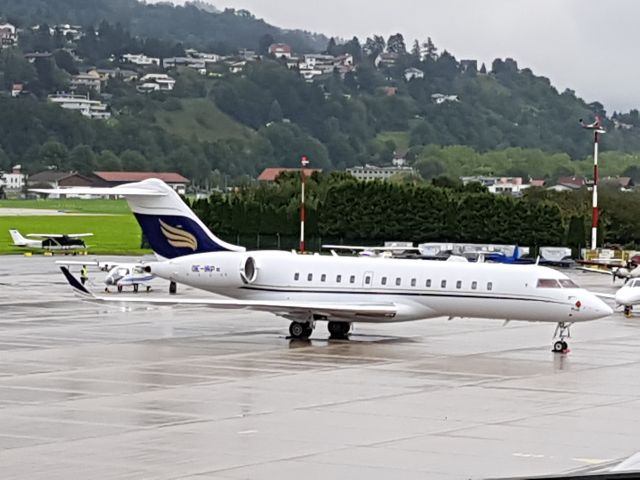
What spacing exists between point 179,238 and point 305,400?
51.4 ft

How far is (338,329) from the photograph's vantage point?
137 feet

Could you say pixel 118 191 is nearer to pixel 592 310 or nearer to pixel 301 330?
pixel 301 330

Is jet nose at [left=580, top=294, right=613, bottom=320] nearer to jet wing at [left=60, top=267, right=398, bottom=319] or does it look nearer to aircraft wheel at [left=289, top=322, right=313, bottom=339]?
jet wing at [left=60, top=267, right=398, bottom=319]

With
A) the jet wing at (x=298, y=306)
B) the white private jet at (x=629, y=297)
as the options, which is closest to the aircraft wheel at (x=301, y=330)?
the jet wing at (x=298, y=306)

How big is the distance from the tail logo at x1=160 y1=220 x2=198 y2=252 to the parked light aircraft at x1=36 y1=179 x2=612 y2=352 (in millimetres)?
30

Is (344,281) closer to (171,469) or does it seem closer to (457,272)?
(457,272)

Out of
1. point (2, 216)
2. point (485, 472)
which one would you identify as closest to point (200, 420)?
point (485, 472)

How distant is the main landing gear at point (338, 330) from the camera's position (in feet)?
136

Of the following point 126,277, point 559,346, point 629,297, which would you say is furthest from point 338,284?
point 126,277

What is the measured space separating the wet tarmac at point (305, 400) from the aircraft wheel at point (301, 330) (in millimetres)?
273

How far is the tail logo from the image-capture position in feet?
144

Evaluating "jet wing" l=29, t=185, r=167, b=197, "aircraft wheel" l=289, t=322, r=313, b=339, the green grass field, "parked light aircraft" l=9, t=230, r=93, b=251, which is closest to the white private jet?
"aircraft wheel" l=289, t=322, r=313, b=339

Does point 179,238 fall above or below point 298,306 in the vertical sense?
above

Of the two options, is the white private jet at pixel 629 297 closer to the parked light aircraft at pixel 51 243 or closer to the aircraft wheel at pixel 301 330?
the aircraft wheel at pixel 301 330
